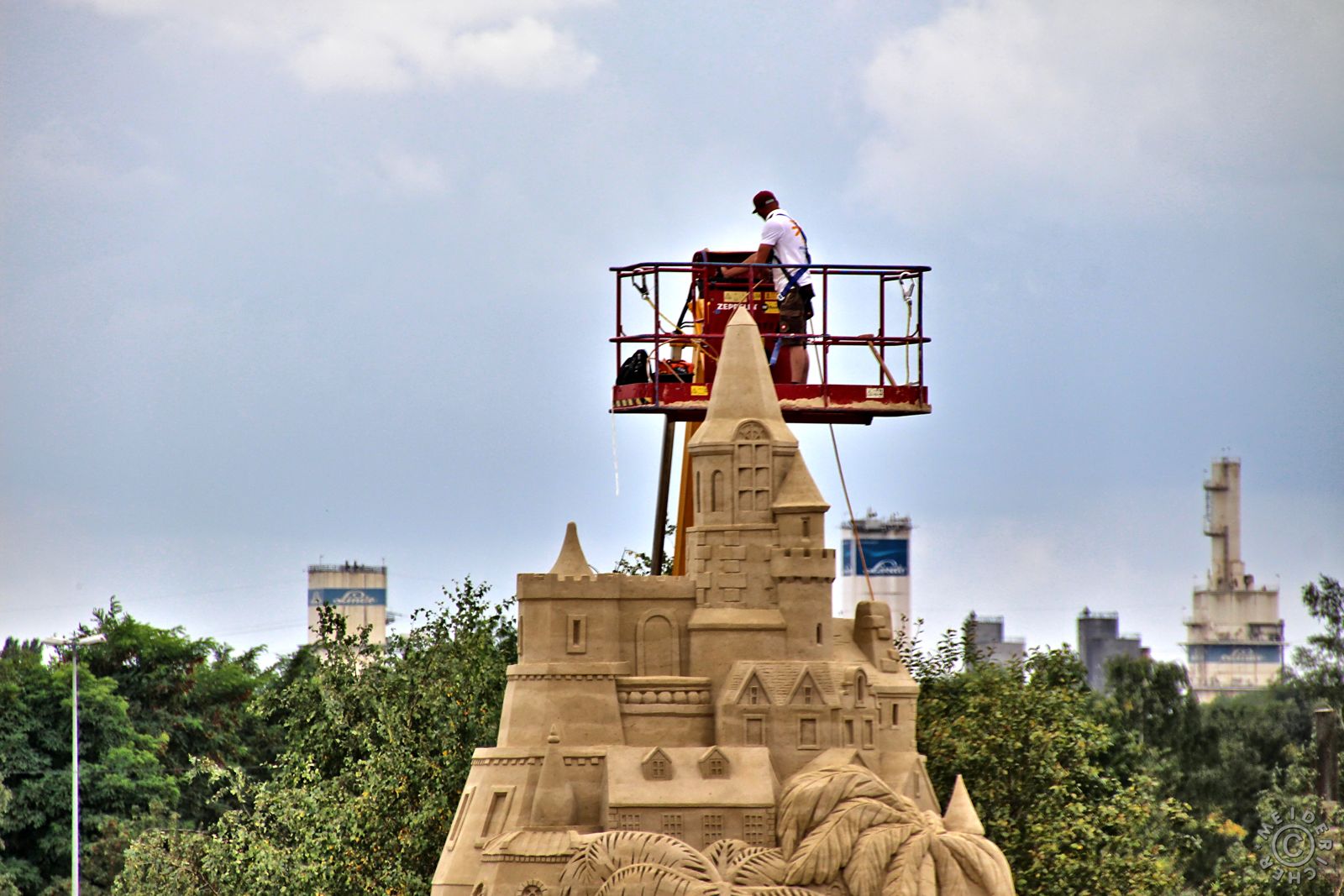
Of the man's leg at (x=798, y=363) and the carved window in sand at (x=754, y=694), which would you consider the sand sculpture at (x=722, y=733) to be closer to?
the carved window in sand at (x=754, y=694)

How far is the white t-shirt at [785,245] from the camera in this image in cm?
2859

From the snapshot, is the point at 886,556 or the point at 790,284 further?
the point at 886,556

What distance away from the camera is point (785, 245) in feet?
94.1

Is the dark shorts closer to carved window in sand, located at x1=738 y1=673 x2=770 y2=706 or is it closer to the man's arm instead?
the man's arm

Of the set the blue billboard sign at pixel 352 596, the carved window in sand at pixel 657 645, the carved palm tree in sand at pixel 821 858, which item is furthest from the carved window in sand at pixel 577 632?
the blue billboard sign at pixel 352 596

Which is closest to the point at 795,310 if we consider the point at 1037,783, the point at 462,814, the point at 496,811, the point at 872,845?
the point at 872,845

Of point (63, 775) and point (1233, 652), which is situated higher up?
point (1233, 652)

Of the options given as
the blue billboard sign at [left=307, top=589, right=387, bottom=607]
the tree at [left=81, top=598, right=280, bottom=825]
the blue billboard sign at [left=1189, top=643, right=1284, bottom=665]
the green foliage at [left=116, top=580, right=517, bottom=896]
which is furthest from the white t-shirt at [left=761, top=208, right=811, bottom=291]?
the blue billboard sign at [left=1189, top=643, right=1284, bottom=665]

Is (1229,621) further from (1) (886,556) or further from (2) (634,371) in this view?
(2) (634,371)

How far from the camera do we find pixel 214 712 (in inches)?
2448

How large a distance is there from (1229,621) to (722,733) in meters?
101

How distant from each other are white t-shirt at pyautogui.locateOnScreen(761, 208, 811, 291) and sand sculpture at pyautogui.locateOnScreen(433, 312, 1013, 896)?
1363mm

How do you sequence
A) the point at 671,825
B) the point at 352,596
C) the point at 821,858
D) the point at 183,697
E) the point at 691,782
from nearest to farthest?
the point at 821,858 → the point at 671,825 → the point at 691,782 → the point at 183,697 → the point at 352,596

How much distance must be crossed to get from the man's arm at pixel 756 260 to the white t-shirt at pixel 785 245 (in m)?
0.05
